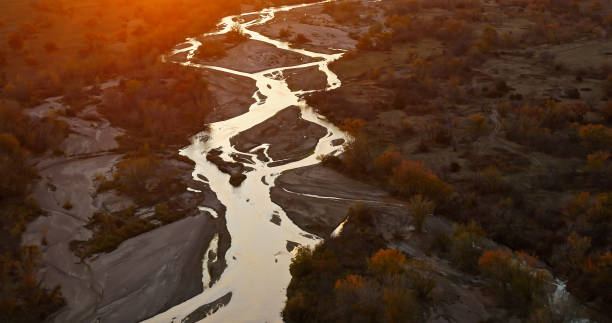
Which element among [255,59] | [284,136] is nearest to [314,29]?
[255,59]

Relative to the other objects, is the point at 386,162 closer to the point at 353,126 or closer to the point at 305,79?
the point at 353,126

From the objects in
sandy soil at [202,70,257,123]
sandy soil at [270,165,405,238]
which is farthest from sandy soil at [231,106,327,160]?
sandy soil at [202,70,257,123]

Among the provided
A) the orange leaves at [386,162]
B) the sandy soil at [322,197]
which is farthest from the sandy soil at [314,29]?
the orange leaves at [386,162]

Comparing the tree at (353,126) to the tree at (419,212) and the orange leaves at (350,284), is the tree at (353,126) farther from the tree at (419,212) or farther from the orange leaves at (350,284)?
the orange leaves at (350,284)

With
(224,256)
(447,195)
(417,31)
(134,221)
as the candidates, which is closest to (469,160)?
(447,195)

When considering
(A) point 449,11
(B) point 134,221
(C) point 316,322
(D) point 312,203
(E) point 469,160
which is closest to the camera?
(C) point 316,322

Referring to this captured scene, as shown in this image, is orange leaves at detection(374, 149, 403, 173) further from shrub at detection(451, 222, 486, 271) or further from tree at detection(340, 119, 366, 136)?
shrub at detection(451, 222, 486, 271)

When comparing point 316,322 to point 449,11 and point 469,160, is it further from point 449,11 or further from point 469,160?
point 449,11
